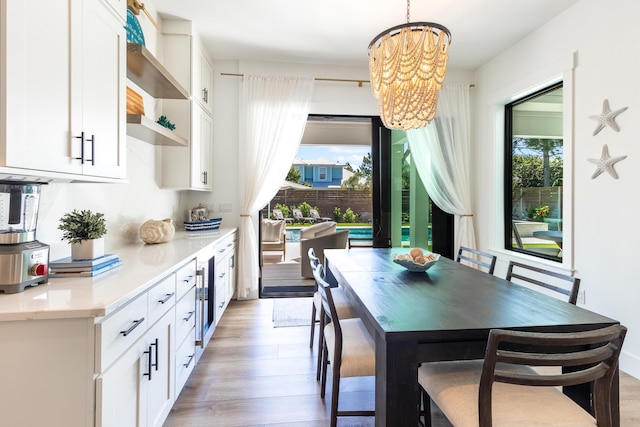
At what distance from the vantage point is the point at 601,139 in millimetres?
2453

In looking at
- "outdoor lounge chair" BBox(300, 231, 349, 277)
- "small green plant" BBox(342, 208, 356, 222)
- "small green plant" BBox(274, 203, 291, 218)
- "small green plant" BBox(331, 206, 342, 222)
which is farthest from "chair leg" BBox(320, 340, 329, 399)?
"small green plant" BBox(274, 203, 291, 218)

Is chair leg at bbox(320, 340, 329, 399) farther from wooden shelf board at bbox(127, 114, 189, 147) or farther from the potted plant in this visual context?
wooden shelf board at bbox(127, 114, 189, 147)

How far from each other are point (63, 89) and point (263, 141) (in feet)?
8.26

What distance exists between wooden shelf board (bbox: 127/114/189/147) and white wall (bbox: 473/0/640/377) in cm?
336

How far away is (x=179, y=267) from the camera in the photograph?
68.9 inches

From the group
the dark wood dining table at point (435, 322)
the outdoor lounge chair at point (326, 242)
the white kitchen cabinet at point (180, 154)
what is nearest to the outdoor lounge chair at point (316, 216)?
the outdoor lounge chair at point (326, 242)

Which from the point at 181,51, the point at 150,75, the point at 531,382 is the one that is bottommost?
the point at 531,382

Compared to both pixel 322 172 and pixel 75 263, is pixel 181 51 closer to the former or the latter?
pixel 75 263

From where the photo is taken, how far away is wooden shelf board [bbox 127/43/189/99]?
1.89 meters

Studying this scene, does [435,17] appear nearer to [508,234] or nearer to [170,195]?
[508,234]

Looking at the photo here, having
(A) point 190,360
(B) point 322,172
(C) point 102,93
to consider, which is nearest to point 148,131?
(C) point 102,93

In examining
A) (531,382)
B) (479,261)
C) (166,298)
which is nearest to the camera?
(531,382)

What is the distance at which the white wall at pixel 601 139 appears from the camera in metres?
2.24

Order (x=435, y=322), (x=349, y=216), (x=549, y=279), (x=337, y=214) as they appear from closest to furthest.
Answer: (x=435, y=322)
(x=549, y=279)
(x=349, y=216)
(x=337, y=214)
